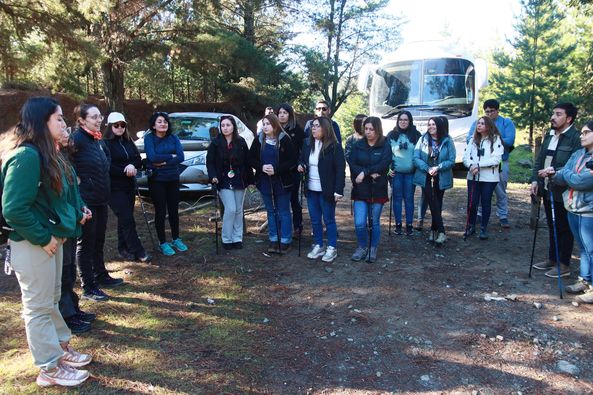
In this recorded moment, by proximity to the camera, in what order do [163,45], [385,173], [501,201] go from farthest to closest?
[163,45] → [501,201] → [385,173]

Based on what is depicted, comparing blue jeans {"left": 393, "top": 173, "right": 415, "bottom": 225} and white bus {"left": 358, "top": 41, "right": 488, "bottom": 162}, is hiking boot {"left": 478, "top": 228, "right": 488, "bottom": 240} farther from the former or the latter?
white bus {"left": 358, "top": 41, "right": 488, "bottom": 162}

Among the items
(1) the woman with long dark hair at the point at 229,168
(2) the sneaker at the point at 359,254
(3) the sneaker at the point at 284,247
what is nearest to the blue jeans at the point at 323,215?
(2) the sneaker at the point at 359,254

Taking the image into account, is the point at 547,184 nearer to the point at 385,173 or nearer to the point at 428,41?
the point at 385,173

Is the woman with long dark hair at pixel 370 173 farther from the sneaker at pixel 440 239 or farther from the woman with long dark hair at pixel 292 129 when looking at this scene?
the sneaker at pixel 440 239

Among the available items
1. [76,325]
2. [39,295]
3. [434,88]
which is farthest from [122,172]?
[434,88]

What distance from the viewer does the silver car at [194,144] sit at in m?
8.15

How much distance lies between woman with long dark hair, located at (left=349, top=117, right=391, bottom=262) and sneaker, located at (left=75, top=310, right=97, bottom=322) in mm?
3078

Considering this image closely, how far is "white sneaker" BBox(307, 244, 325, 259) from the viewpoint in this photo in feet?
18.2

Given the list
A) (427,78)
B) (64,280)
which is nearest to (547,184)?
(64,280)

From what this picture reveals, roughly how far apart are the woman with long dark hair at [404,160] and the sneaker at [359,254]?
50.4 inches

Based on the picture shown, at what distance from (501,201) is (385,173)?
2.72m

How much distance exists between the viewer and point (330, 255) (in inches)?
215

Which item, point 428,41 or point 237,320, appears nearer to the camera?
point 237,320

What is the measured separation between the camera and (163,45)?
1262 cm
